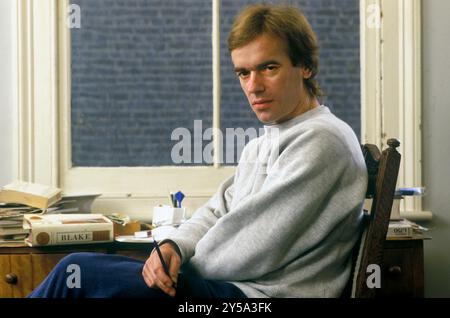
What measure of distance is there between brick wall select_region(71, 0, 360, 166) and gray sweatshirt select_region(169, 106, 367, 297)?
922mm

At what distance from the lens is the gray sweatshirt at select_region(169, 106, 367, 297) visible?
1.18 metres

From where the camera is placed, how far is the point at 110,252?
1.71 meters

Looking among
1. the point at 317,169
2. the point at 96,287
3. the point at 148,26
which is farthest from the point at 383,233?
the point at 148,26

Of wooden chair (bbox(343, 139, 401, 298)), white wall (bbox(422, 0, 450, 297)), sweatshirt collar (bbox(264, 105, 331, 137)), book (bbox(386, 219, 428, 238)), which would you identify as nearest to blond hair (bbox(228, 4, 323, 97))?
sweatshirt collar (bbox(264, 105, 331, 137))

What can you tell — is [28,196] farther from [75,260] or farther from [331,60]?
[331,60]

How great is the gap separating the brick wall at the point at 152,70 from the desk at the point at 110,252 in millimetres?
500

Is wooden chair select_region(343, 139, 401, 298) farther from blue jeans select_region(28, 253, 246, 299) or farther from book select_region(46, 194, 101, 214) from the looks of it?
book select_region(46, 194, 101, 214)

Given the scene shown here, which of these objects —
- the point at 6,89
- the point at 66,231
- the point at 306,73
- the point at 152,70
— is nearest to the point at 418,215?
the point at 306,73

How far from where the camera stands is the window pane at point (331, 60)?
2139mm

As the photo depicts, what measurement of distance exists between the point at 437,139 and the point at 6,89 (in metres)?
1.33

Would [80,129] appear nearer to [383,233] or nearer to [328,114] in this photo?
[328,114]

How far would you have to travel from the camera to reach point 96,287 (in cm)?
122

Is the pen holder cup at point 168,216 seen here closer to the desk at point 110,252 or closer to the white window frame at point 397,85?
the desk at point 110,252
